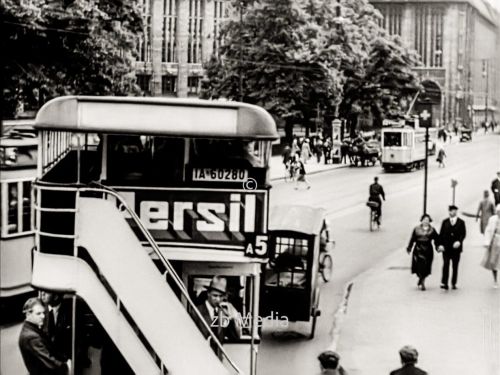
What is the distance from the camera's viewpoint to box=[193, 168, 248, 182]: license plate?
606 cm

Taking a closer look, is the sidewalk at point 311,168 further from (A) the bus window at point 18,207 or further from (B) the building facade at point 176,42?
(A) the bus window at point 18,207

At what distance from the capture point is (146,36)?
438 inches

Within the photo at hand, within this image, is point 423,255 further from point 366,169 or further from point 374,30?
point 374,30

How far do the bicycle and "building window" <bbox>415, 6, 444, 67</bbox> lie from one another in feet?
28.5

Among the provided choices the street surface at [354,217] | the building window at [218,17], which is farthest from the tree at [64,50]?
the street surface at [354,217]

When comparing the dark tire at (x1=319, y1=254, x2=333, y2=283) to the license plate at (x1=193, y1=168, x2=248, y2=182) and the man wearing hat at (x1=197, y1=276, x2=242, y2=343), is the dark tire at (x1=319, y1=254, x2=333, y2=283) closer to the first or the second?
the man wearing hat at (x1=197, y1=276, x2=242, y2=343)

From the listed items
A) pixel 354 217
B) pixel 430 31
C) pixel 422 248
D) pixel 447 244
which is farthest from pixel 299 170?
pixel 430 31

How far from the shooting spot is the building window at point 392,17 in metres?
27.5

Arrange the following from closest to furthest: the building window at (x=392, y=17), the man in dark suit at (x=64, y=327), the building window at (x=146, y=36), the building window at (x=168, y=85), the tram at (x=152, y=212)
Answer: the tram at (x=152, y=212) < the man in dark suit at (x=64, y=327) < the building window at (x=168, y=85) < the building window at (x=146, y=36) < the building window at (x=392, y=17)

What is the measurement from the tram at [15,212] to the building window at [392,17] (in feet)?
61.8

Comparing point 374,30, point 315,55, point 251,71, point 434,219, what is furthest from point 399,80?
point 251,71

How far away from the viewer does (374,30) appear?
3588 centimetres

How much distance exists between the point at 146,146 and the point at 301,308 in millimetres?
4386

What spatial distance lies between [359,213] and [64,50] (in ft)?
39.9
